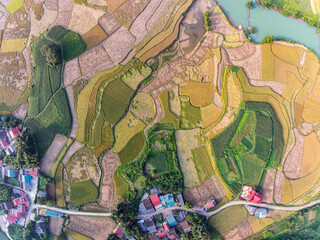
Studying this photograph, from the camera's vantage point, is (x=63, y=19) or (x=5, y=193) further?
(x=63, y=19)

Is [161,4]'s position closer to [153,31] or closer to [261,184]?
[153,31]

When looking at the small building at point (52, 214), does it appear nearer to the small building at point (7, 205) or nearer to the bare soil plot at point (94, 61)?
the small building at point (7, 205)

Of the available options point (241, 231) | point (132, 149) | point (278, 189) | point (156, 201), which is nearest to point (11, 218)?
point (132, 149)

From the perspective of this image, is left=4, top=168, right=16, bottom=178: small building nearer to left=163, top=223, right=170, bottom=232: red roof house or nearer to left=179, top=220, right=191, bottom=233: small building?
left=163, top=223, right=170, bottom=232: red roof house

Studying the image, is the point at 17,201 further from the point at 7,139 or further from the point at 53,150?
the point at 7,139

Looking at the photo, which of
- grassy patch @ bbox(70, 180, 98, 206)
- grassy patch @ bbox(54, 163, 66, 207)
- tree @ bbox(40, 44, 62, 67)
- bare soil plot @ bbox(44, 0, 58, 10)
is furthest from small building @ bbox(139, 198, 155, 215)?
bare soil plot @ bbox(44, 0, 58, 10)

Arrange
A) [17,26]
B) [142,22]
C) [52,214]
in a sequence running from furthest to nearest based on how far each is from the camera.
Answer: [17,26], [142,22], [52,214]
